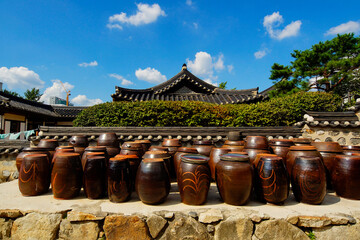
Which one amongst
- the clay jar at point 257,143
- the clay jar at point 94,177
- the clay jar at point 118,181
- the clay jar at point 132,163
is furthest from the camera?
the clay jar at point 257,143

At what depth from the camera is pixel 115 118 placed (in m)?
6.07

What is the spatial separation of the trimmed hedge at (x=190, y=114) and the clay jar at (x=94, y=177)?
3.44m

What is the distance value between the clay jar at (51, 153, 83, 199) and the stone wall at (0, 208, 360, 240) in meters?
0.49

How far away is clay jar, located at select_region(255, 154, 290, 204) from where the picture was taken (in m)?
2.38

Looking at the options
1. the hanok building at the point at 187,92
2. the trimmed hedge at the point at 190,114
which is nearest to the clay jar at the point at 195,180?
the trimmed hedge at the point at 190,114

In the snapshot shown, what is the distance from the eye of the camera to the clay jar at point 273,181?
2381mm

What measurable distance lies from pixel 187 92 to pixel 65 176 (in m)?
10.3

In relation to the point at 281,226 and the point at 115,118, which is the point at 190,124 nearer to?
the point at 115,118

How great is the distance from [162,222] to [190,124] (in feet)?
13.7

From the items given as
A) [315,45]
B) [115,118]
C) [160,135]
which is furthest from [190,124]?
[315,45]

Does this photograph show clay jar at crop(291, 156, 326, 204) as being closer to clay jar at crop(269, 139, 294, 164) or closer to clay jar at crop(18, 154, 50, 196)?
clay jar at crop(269, 139, 294, 164)

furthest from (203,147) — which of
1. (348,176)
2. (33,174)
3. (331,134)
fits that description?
(331,134)

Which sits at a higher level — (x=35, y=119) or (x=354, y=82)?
(x=354, y=82)

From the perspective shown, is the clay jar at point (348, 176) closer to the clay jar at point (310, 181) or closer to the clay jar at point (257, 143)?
the clay jar at point (310, 181)
